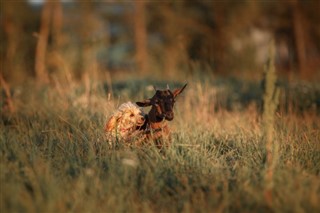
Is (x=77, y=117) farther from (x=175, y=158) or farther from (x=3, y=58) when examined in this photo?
(x=3, y=58)

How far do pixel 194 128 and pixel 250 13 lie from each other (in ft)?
45.3

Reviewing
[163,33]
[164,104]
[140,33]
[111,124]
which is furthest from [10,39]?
[164,104]

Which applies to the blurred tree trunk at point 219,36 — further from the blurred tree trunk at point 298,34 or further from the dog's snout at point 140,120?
the dog's snout at point 140,120

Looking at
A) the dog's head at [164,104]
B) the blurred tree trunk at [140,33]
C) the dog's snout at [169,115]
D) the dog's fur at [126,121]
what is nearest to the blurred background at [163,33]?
the blurred tree trunk at [140,33]

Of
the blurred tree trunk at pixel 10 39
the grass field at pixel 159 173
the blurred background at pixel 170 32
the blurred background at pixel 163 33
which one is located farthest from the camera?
the blurred background at pixel 170 32

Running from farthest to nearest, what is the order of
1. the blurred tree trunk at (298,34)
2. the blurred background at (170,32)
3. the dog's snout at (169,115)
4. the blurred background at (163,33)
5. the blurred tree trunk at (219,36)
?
the blurred tree trunk at (298,34) → the blurred tree trunk at (219,36) → the blurred background at (170,32) → the blurred background at (163,33) → the dog's snout at (169,115)

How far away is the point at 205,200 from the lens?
13.3ft

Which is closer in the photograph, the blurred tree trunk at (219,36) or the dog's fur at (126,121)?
the dog's fur at (126,121)

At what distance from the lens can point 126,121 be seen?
5.47 meters

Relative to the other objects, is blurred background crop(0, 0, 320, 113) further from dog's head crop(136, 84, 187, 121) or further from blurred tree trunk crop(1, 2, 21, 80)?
dog's head crop(136, 84, 187, 121)

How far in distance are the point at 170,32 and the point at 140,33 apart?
188 cm

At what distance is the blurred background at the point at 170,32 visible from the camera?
17938 millimetres

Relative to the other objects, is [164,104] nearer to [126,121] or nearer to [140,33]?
[126,121]

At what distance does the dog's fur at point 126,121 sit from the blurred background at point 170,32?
10792 millimetres
